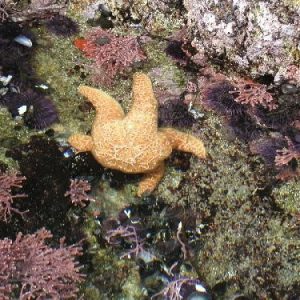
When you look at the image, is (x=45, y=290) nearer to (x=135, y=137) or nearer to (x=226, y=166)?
(x=135, y=137)

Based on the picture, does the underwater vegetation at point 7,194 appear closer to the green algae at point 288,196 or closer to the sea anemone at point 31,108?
the sea anemone at point 31,108

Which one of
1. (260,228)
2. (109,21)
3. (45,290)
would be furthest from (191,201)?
Result: (109,21)

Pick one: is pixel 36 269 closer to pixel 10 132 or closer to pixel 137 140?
pixel 137 140

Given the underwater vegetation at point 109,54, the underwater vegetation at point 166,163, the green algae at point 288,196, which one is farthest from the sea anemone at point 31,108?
the green algae at point 288,196

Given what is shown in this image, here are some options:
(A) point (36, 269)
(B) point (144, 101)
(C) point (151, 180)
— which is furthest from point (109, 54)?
(A) point (36, 269)

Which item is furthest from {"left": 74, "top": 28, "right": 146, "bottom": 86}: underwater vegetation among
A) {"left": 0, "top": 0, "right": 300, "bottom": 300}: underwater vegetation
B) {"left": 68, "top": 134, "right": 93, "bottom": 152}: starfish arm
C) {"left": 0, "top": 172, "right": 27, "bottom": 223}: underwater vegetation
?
{"left": 0, "top": 172, "right": 27, "bottom": 223}: underwater vegetation
